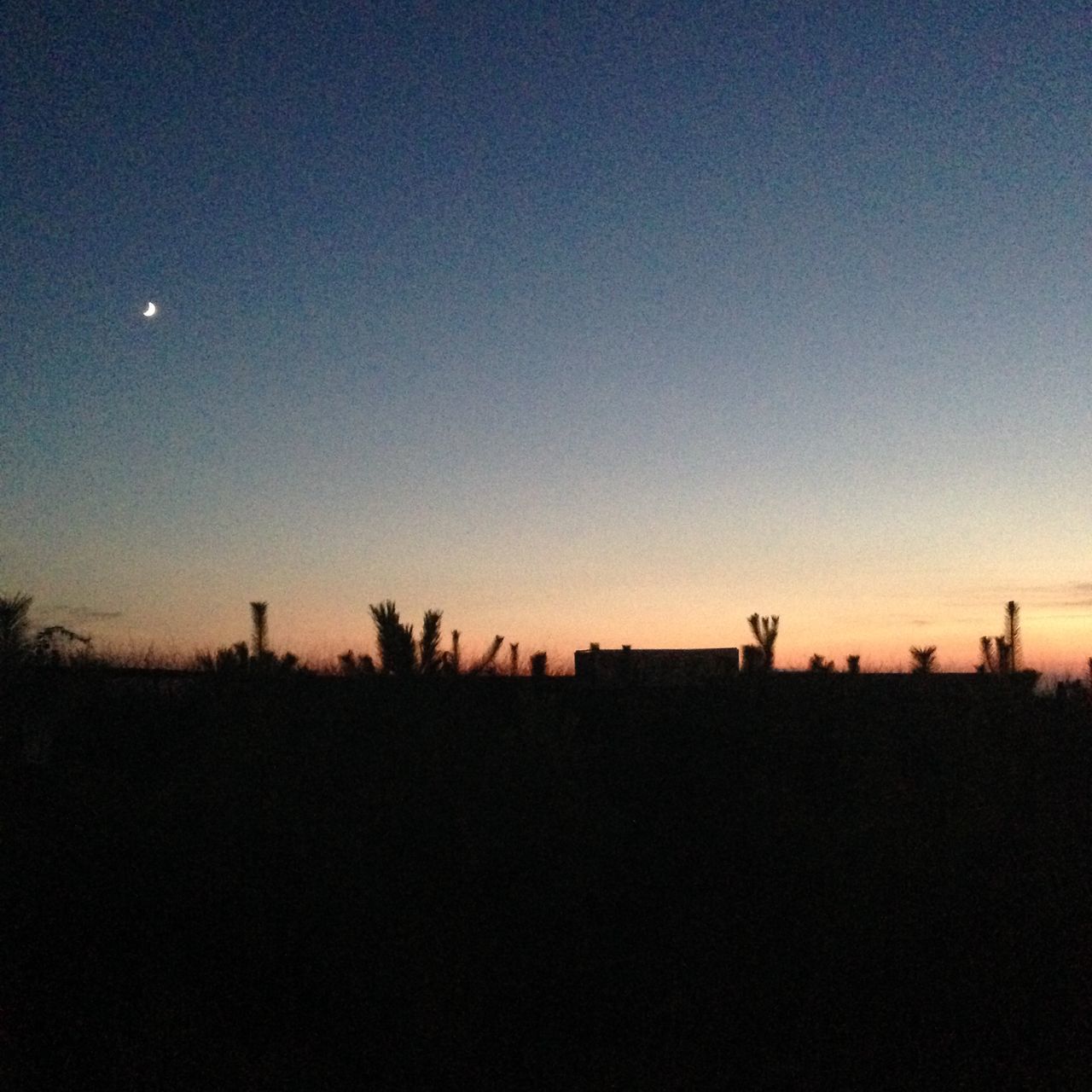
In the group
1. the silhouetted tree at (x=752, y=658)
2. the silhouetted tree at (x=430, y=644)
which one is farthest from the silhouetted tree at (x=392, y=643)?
the silhouetted tree at (x=752, y=658)

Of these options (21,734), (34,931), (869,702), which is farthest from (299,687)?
(869,702)

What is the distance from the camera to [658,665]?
44.7ft

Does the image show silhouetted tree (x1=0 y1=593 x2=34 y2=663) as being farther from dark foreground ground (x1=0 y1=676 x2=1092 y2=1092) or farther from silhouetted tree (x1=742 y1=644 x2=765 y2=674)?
silhouetted tree (x1=742 y1=644 x2=765 y2=674)

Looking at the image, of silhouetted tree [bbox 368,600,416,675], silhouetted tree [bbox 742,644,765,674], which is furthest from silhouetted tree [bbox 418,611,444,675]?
silhouetted tree [bbox 742,644,765,674]

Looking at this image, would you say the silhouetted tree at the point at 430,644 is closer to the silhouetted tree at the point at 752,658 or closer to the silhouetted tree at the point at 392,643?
the silhouetted tree at the point at 392,643

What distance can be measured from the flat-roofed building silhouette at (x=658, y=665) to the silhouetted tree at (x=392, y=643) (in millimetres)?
2424

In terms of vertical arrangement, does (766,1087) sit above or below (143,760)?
below

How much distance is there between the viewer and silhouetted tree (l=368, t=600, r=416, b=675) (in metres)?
11.1

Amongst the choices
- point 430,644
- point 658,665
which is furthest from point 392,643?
point 658,665

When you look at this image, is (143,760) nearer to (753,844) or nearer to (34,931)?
(34,931)

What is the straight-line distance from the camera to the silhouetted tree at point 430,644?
11.4m

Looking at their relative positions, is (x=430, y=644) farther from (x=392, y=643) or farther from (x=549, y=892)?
(x=549, y=892)

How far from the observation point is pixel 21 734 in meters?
10.9

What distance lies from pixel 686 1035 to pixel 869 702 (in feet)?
18.4
